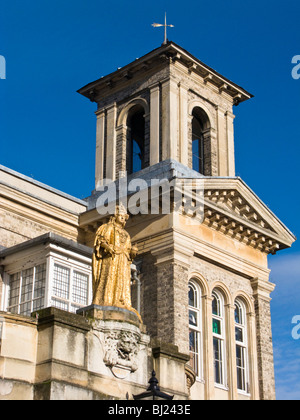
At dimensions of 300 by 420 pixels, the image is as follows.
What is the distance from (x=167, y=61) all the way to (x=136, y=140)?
446cm

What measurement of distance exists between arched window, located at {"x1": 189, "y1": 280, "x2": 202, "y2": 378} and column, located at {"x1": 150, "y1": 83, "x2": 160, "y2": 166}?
6169 mm

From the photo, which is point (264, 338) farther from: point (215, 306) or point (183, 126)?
point (183, 126)

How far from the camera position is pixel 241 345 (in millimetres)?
33719

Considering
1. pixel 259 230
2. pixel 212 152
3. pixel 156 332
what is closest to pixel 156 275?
pixel 156 332

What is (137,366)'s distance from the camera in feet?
60.4

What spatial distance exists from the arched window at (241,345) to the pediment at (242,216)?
9.24 ft

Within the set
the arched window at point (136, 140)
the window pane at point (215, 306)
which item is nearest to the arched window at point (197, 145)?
the arched window at point (136, 140)

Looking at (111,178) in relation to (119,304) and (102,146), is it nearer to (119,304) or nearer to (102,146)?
(102,146)

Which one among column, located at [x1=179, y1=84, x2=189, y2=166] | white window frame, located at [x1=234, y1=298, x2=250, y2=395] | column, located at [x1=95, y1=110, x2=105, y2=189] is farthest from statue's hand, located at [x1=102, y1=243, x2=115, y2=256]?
column, located at [x1=95, y1=110, x2=105, y2=189]

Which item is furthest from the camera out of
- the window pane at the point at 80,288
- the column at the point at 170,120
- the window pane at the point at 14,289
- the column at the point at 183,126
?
the column at the point at 183,126

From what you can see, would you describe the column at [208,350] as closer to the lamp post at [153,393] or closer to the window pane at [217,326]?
the window pane at [217,326]

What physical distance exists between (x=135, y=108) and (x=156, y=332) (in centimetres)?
1217

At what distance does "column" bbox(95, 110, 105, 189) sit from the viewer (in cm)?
3825

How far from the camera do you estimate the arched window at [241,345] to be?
3319 cm
